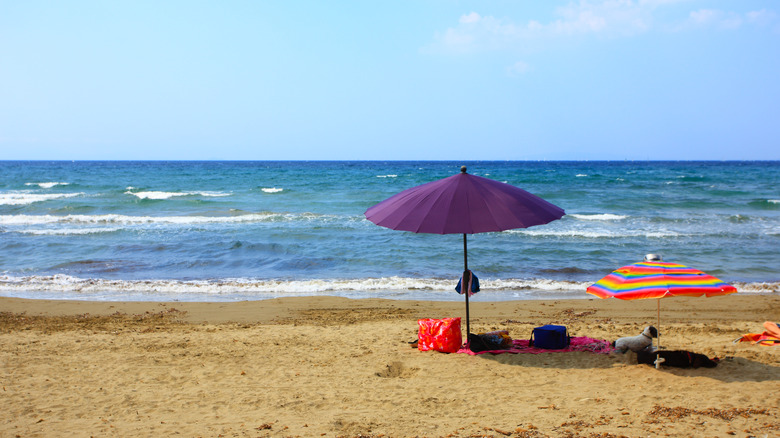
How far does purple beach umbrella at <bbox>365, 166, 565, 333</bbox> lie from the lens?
521cm

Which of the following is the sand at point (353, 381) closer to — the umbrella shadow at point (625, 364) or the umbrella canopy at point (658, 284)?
the umbrella shadow at point (625, 364)

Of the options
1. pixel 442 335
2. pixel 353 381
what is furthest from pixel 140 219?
pixel 353 381

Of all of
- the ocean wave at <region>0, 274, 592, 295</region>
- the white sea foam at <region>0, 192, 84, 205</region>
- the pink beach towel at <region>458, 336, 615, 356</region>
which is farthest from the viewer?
the white sea foam at <region>0, 192, 84, 205</region>

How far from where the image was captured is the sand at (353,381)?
4035 millimetres

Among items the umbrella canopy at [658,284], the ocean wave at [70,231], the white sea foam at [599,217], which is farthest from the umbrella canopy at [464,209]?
the white sea foam at [599,217]

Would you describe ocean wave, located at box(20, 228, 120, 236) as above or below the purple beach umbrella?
below

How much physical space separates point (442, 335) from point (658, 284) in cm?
234

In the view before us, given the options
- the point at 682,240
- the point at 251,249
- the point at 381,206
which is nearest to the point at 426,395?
the point at 381,206

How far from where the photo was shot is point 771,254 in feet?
42.4

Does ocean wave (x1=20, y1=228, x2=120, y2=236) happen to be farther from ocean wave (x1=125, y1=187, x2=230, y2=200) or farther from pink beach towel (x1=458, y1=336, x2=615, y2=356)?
pink beach towel (x1=458, y1=336, x2=615, y2=356)

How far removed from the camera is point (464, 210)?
539cm

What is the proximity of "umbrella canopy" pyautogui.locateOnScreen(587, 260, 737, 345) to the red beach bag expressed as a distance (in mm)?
1645

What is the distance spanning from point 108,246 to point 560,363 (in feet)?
42.4

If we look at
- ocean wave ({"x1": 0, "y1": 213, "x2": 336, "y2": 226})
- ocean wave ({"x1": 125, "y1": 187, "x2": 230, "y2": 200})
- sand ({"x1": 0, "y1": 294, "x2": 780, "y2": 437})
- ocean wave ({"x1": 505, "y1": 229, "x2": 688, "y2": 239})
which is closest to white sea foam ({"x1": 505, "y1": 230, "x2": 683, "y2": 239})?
ocean wave ({"x1": 505, "y1": 229, "x2": 688, "y2": 239})
